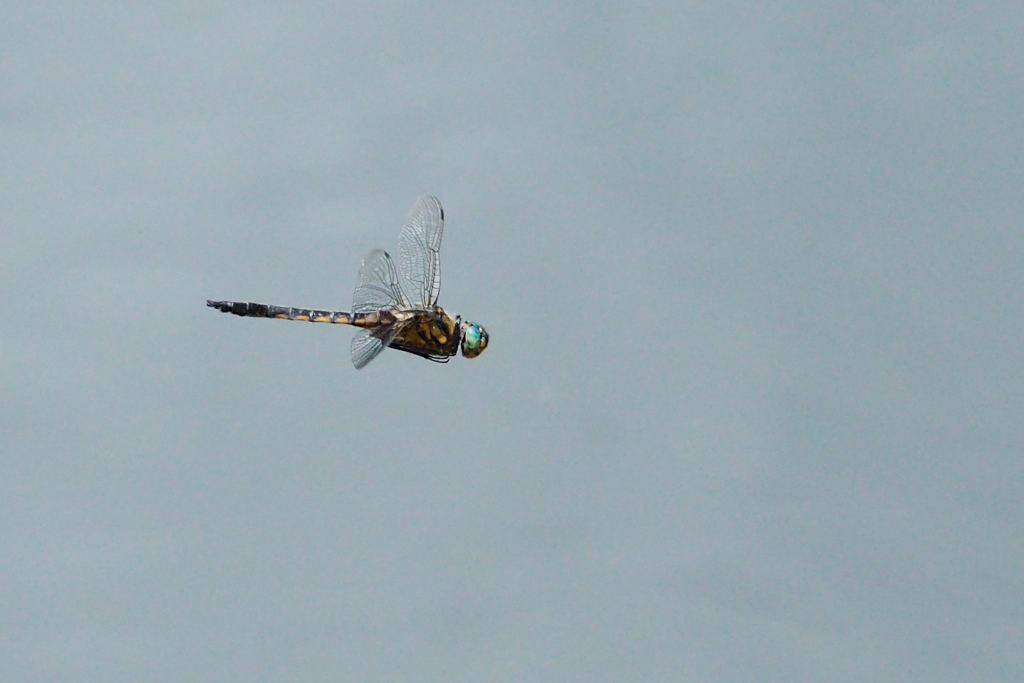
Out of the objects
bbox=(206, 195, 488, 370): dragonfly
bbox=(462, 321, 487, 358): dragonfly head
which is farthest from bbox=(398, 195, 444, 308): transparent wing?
bbox=(462, 321, 487, 358): dragonfly head

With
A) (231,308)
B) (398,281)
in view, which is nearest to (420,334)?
(398,281)

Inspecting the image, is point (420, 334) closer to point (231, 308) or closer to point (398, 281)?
point (398, 281)

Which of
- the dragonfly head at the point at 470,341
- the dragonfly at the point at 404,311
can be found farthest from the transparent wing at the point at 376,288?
the dragonfly head at the point at 470,341

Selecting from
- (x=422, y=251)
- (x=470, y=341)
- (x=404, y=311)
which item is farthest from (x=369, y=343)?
(x=422, y=251)

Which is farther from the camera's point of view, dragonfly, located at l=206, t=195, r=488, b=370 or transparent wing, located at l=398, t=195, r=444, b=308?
transparent wing, located at l=398, t=195, r=444, b=308

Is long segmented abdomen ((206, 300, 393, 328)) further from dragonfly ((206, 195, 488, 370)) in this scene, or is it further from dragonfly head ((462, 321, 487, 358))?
dragonfly head ((462, 321, 487, 358))

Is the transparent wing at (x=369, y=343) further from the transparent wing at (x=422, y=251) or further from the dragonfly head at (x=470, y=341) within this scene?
the dragonfly head at (x=470, y=341)

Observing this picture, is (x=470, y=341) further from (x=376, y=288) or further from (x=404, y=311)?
(x=376, y=288)
